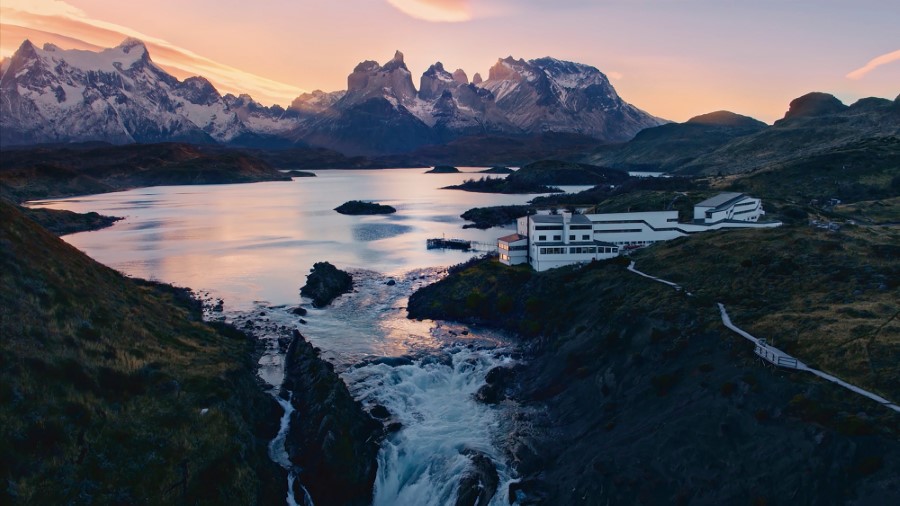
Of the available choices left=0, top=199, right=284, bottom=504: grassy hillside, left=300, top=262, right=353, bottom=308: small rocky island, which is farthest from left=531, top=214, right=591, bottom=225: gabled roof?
left=0, top=199, right=284, bottom=504: grassy hillside

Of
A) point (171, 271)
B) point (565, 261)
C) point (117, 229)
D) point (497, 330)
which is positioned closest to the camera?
point (497, 330)

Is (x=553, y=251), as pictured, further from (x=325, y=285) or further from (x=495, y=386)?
(x=325, y=285)

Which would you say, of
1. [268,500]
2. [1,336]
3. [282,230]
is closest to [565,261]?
[268,500]

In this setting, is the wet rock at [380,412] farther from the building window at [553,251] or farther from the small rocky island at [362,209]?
the small rocky island at [362,209]

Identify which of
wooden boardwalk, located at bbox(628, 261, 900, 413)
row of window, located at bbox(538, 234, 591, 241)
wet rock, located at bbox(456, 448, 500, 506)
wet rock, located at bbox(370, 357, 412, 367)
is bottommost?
wet rock, located at bbox(456, 448, 500, 506)

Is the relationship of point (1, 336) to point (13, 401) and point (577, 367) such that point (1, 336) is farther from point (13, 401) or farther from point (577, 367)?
point (577, 367)

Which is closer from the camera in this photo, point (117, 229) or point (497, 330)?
point (497, 330)

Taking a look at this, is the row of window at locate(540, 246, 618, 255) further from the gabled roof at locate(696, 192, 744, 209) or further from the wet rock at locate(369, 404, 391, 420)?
the wet rock at locate(369, 404, 391, 420)
